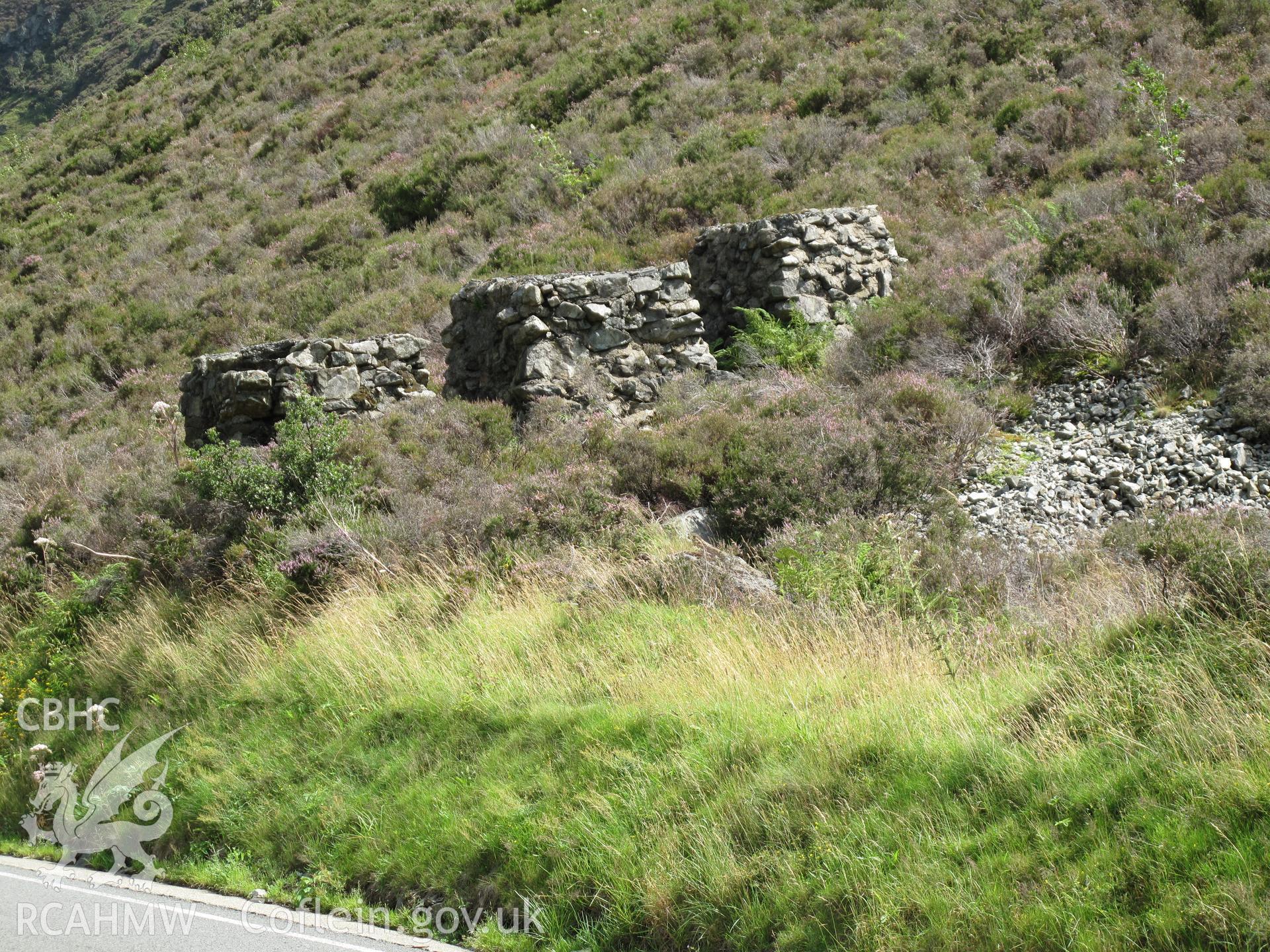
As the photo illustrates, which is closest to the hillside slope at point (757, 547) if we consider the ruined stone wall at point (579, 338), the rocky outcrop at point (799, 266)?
the ruined stone wall at point (579, 338)

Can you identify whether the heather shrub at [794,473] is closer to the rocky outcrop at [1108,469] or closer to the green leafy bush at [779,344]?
the rocky outcrop at [1108,469]

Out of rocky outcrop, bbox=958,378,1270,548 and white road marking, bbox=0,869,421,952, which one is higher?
white road marking, bbox=0,869,421,952

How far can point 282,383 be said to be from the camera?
1180 centimetres

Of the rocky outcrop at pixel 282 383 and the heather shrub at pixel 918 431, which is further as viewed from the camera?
the rocky outcrop at pixel 282 383

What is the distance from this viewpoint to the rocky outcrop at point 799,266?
1328 cm

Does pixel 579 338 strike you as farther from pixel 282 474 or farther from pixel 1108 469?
pixel 1108 469

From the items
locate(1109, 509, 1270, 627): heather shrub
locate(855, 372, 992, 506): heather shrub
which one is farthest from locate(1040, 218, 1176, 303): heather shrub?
locate(1109, 509, 1270, 627): heather shrub

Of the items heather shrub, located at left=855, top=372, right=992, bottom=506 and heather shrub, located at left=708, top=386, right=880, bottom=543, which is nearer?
heather shrub, located at left=708, top=386, right=880, bottom=543

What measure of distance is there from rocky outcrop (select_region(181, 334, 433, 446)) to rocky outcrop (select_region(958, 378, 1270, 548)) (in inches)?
309

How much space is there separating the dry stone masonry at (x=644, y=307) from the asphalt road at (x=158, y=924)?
7.33 m

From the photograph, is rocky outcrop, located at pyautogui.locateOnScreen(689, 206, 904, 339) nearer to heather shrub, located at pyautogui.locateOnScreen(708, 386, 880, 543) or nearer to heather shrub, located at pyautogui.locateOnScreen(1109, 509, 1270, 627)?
heather shrub, located at pyautogui.locateOnScreen(708, 386, 880, 543)

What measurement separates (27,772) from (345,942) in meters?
5.19

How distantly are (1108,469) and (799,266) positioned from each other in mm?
6128

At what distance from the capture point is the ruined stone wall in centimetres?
1198
